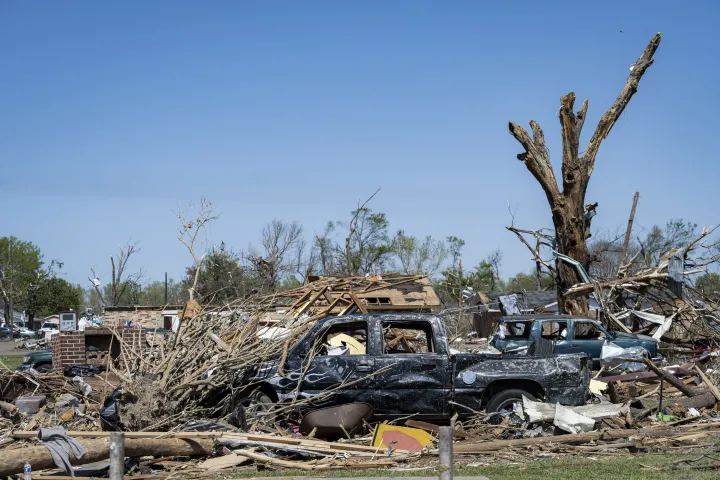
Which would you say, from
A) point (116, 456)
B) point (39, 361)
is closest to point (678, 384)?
point (116, 456)

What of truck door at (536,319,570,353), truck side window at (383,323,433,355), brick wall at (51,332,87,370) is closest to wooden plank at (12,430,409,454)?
truck side window at (383,323,433,355)

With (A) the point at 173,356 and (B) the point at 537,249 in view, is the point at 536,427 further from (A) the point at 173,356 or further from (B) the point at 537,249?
(B) the point at 537,249

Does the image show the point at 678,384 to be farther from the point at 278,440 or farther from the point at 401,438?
the point at 278,440

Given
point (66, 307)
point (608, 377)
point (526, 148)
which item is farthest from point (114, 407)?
point (66, 307)

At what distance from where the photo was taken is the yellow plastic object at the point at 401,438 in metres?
9.88

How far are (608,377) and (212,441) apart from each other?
Result: 874 cm

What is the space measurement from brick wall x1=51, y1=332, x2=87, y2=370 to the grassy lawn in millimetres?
13121

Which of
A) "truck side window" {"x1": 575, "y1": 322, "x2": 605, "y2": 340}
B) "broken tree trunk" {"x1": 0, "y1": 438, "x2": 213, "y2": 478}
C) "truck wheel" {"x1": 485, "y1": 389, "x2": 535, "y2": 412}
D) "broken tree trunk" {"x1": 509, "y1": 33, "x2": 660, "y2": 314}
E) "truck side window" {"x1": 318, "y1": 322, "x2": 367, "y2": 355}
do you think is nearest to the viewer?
"broken tree trunk" {"x1": 0, "y1": 438, "x2": 213, "y2": 478}

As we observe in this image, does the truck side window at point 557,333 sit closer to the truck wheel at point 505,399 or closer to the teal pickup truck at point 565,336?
the teal pickup truck at point 565,336

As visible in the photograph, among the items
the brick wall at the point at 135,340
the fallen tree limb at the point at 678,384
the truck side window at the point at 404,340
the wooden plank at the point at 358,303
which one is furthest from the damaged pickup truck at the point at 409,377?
the wooden plank at the point at 358,303

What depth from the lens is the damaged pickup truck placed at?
10.9 meters

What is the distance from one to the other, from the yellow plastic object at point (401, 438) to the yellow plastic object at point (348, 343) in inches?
90.0

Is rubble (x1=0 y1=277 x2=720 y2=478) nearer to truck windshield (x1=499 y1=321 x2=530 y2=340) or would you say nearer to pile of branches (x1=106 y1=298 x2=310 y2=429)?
pile of branches (x1=106 y1=298 x2=310 y2=429)

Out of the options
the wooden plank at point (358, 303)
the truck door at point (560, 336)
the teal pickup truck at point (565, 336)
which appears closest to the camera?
the wooden plank at point (358, 303)
